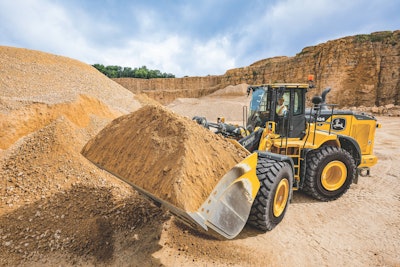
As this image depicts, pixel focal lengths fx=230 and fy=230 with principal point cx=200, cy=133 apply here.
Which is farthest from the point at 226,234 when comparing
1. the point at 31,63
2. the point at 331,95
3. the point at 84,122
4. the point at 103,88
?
the point at 331,95

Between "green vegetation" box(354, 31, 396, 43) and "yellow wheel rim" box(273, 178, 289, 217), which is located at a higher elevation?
"green vegetation" box(354, 31, 396, 43)

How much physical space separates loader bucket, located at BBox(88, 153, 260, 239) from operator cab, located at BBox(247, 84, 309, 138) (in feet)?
6.26

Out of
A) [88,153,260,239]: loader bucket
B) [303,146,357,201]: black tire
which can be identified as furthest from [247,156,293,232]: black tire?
[303,146,357,201]: black tire

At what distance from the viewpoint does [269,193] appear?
326 cm

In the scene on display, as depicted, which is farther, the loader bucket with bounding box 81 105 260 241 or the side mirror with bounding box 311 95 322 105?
the side mirror with bounding box 311 95 322 105

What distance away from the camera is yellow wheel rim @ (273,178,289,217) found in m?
3.63

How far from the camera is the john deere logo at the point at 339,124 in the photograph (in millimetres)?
6309

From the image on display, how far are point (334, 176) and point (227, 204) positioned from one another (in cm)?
348

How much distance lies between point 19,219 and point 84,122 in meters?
5.29

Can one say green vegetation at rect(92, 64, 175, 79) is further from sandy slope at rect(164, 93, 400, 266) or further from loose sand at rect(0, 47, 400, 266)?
sandy slope at rect(164, 93, 400, 266)

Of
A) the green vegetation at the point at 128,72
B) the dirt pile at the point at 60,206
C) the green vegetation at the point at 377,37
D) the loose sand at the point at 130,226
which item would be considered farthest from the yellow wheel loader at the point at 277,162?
the green vegetation at the point at 128,72

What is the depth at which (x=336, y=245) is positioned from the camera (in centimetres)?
331

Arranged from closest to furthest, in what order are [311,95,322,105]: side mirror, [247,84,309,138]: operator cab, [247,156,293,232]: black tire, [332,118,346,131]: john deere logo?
[247,156,293,232]: black tire
[311,95,322,105]: side mirror
[247,84,309,138]: operator cab
[332,118,346,131]: john deere logo

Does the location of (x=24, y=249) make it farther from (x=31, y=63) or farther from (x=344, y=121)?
(x=31, y=63)
